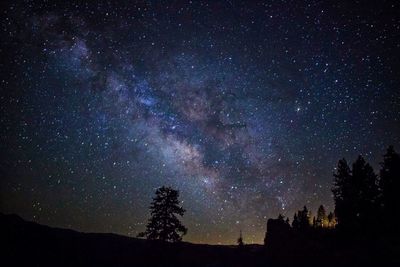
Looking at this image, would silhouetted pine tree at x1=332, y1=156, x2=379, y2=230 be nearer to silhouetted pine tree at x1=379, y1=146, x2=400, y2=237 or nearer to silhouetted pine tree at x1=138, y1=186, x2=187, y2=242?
silhouetted pine tree at x1=379, y1=146, x2=400, y2=237

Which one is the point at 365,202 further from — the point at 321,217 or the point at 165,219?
the point at 321,217

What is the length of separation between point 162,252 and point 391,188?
2454 cm

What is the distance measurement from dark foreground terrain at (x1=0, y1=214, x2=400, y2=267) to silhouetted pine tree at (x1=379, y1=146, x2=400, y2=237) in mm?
4095

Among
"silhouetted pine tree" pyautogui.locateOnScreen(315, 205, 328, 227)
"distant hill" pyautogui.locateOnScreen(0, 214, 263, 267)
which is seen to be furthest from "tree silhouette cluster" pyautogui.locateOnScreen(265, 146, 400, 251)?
"silhouetted pine tree" pyautogui.locateOnScreen(315, 205, 328, 227)

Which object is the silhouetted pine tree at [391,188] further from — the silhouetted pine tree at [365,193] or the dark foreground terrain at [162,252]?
the dark foreground terrain at [162,252]

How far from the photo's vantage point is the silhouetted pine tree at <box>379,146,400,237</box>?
29737 millimetres

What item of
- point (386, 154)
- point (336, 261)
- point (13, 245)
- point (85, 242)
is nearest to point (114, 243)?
point (85, 242)

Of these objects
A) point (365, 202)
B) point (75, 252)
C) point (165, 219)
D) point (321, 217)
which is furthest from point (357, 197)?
point (321, 217)

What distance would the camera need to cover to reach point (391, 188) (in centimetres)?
3134

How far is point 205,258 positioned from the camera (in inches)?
2036

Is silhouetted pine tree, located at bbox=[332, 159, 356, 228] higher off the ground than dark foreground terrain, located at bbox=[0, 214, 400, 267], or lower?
higher

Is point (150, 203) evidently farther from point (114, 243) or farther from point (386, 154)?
point (114, 243)

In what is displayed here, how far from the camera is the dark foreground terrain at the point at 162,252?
2609cm

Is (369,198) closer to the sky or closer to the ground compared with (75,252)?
closer to the sky
